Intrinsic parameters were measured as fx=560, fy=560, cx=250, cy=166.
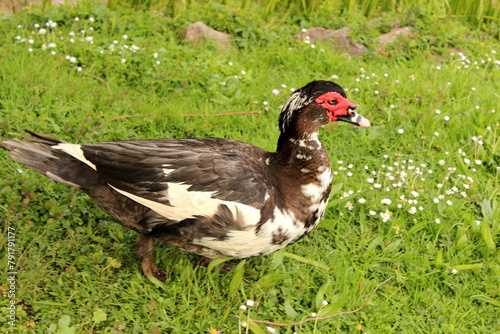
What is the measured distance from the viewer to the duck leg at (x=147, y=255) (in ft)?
11.0

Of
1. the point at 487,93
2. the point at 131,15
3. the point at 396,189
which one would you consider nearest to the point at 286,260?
the point at 396,189

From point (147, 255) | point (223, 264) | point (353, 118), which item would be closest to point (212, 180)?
point (147, 255)

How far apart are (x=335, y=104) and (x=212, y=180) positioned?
2.85 feet

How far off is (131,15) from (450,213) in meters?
3.82

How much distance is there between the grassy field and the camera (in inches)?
132

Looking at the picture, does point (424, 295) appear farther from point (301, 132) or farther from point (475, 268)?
point (301, 132)

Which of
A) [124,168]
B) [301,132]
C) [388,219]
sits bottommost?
[388,219]

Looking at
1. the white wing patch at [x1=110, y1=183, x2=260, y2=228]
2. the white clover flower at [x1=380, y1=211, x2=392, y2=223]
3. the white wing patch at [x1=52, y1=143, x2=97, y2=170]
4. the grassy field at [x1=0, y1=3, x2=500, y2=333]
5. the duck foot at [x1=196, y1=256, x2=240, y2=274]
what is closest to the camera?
the white wing patch at [x1=110, y1=183, x2=260, y2=228]

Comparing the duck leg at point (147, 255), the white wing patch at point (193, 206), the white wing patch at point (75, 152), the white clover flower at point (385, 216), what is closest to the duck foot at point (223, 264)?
the duck leg at point (147, 255)

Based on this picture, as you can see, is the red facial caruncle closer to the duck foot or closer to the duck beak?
the duck beak

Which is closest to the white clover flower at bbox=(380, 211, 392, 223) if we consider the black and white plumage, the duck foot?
the black and white plumage

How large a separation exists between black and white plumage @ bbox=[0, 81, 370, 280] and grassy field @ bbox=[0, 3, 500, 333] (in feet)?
1.24

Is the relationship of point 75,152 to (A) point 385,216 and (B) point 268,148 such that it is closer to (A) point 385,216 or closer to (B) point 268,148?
(B) point 268,148

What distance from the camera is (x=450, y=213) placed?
4082mm
